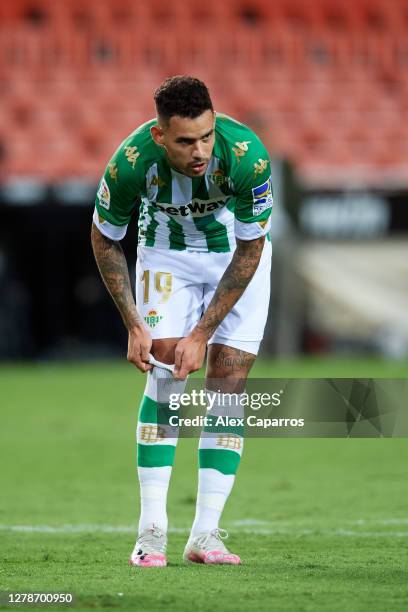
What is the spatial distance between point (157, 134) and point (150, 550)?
1484 millimetres

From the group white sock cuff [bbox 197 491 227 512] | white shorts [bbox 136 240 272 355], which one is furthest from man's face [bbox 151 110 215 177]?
white sock cuff [bbox 197 491 227 512]

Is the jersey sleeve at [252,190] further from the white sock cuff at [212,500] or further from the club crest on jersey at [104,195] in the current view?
the white sock cuff at [212,500]

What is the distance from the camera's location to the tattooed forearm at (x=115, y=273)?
4.34 m

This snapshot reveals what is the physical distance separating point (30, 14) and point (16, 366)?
19.7 feet

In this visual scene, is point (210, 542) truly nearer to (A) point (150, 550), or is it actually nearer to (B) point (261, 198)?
(A) point (150, 550)

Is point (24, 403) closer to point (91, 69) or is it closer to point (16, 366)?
point (16, 366)

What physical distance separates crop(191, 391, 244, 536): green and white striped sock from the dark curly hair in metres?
1.14

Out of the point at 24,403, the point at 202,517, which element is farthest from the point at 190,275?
the point at 24,403

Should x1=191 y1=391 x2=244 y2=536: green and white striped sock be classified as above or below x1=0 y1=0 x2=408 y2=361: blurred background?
above

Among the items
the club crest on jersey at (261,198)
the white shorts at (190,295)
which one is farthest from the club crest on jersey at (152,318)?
the club crest on jersey at (261,198)

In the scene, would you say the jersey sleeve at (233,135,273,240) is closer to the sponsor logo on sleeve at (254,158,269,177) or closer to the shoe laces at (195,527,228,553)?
the sponsor logo on sleeve at (254,158,269,177)

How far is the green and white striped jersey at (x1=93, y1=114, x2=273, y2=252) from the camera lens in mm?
4164

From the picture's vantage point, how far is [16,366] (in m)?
15.7

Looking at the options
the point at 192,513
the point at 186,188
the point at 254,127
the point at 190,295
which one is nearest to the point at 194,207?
the point at 186,188
